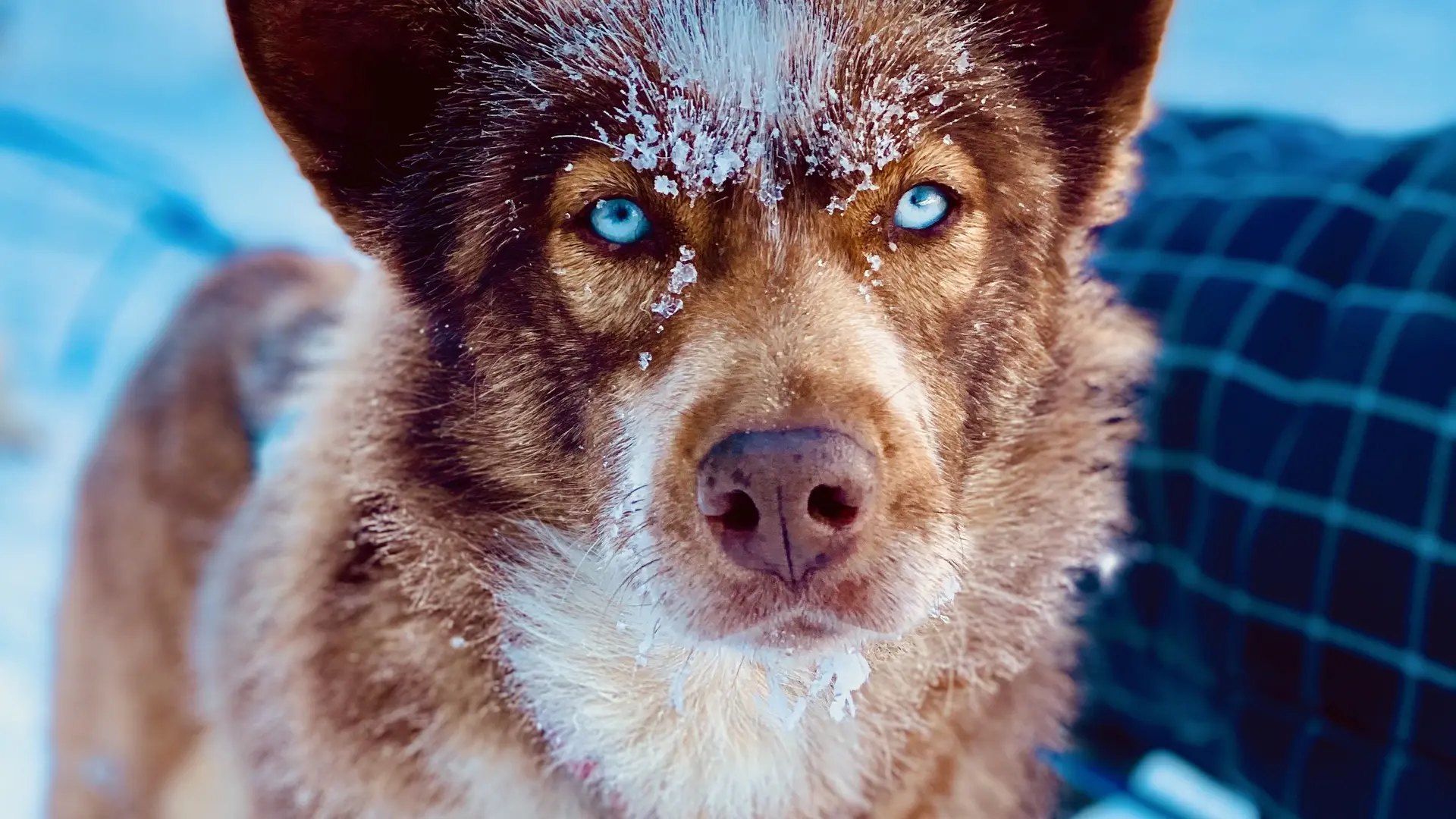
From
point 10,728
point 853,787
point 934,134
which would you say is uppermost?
point 934,134

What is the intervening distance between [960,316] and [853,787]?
23.2 inches

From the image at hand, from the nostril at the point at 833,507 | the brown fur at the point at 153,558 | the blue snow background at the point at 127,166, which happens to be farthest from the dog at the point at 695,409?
the blue snow background at the point at 127,166

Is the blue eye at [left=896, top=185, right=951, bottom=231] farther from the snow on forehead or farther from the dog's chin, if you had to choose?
the dog's chin

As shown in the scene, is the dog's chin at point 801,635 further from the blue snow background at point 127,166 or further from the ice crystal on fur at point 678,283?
the blue snow background at point 127,166

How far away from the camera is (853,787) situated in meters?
1.33

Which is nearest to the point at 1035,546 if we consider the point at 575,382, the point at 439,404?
the point at 575,382

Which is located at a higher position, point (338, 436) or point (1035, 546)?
point (338, 436)

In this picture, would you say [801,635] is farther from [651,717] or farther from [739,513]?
[651,717]

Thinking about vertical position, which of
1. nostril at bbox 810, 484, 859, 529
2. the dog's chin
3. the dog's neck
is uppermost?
nostril at bbox 810, 484, 859, 529

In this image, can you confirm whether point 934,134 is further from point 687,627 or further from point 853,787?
point 853,787

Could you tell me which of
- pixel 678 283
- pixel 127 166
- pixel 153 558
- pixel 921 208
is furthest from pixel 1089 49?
pixel 127 166

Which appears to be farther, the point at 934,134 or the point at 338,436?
the point at 338,436

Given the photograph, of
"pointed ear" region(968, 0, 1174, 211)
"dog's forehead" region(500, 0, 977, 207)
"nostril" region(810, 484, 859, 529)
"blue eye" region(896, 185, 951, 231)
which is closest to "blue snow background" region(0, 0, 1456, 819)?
"pointed ear" region(968, 0, 1174, 211)

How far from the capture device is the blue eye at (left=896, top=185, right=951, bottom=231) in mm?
1132
